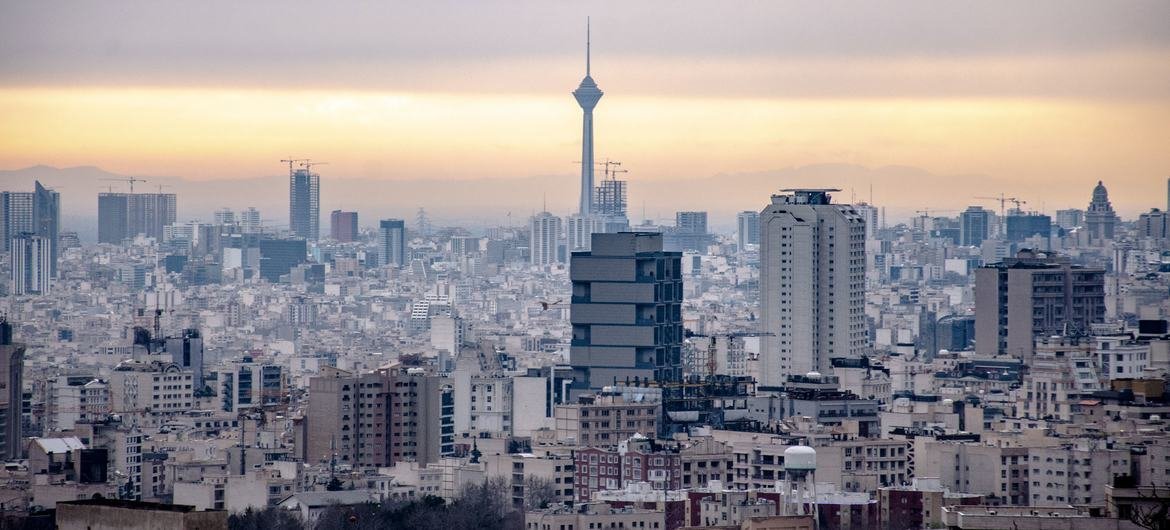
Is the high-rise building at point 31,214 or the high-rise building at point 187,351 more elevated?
the high-rise building at point 31,214

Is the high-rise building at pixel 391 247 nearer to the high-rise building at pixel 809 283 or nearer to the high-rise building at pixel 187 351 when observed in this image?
the high-rise building at pixel 187 351

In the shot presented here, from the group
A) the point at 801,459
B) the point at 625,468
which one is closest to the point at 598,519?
the point at 801,459

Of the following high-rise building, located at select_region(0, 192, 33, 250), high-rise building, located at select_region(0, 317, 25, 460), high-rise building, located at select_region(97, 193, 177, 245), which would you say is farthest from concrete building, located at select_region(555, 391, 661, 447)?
high-rise building, located at select_region(97, 193, 177, 245)

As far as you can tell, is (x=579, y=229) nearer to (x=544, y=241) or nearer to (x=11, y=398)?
(x=544, y=241)

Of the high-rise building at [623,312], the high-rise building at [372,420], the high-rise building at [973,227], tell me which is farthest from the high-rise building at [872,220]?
the high-rise building at [372,420]

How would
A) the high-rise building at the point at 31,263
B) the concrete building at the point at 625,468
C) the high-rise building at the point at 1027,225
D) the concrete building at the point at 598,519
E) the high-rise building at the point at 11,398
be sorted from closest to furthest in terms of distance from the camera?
1. the concrete building at the point at 598,519
2. the concrete building at the point at 625,468
3. the high-rise building at the point at 11,398
4. the high-rise building at the point at 31,263
5. the high-rise building at the point at 1027,225

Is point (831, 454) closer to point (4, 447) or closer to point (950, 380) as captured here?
point (4, 447)
